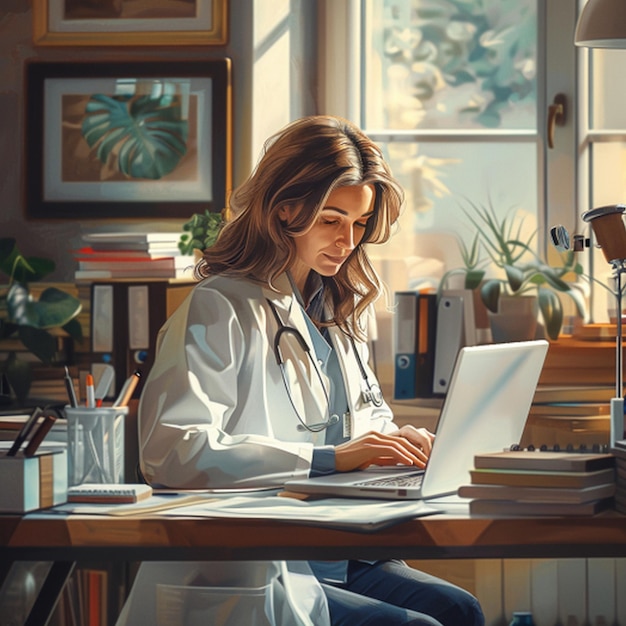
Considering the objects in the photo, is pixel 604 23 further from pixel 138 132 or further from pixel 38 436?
pixel 38 436

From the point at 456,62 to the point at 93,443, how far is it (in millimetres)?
2250

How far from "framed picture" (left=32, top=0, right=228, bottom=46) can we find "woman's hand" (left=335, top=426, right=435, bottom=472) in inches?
76.3

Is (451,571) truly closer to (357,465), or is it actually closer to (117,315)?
(117,315)

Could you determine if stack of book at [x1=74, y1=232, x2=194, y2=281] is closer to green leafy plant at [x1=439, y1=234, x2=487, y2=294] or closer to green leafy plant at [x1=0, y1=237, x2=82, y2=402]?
green leafy plant at [x1=0, y1=237, x2=82, y2=402]

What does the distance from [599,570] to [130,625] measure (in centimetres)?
198

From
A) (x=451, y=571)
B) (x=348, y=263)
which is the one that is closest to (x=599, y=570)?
(x=451, y=571)

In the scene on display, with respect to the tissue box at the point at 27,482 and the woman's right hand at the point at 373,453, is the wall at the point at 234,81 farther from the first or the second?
the tissue box at the point at 27,482

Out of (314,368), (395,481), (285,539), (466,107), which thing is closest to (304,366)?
(314,368)

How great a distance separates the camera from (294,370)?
2.13 m

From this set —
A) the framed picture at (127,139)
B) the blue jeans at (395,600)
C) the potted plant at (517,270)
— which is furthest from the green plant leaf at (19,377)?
the blue jeans at (395,600)

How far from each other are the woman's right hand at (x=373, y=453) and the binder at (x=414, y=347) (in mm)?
1338

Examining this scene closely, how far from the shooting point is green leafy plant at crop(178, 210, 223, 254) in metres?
3.25

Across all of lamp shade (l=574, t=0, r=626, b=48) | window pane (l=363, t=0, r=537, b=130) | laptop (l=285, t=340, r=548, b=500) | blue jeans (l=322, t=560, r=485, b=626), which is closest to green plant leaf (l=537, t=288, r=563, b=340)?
window pane (l=363, t=0, r=537, b=130)

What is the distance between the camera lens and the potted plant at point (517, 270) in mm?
3352
